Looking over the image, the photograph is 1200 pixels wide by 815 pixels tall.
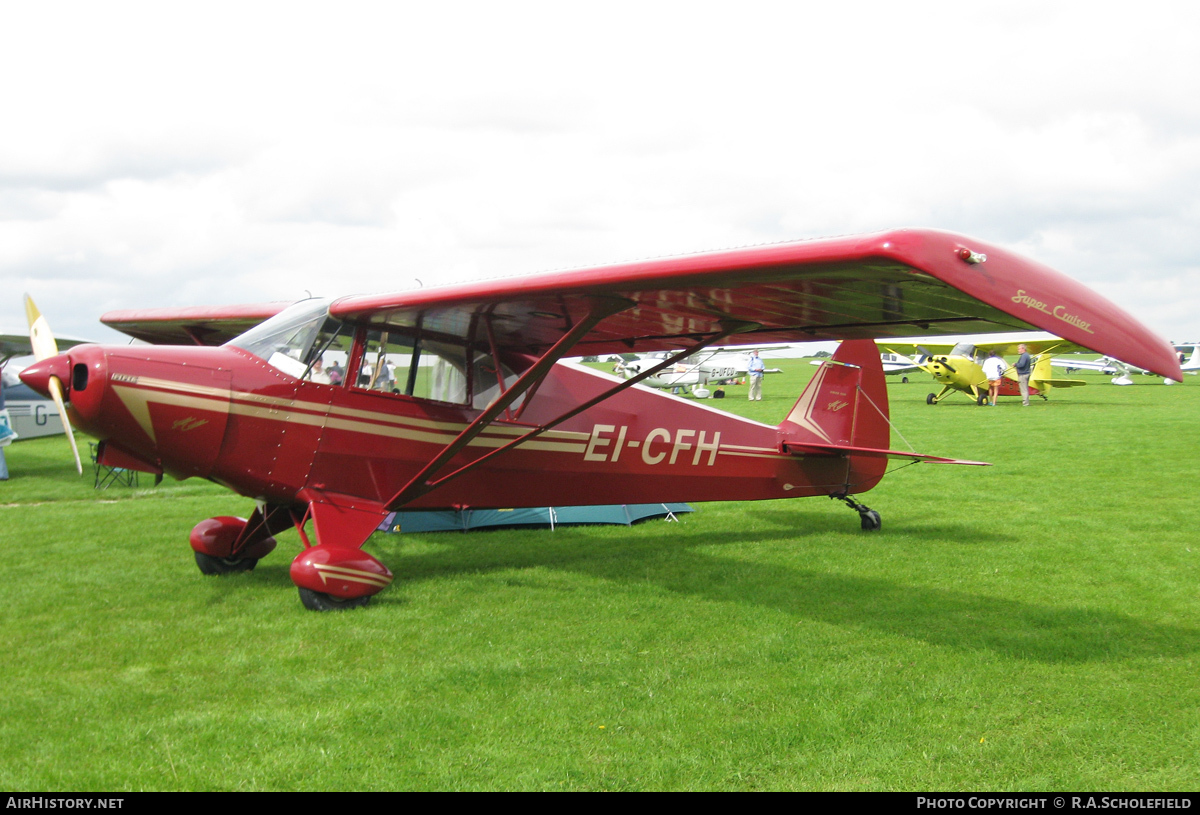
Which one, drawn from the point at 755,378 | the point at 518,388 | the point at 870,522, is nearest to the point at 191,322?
the point at 518,388

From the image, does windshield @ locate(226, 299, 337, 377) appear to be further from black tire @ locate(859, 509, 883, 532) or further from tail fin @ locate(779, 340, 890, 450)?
black tire @ locate(859, 509, 883, 532)

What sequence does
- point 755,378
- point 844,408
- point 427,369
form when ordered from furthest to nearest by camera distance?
point 755,378
point 844,408
point 427,369

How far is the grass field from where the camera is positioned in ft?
11.9

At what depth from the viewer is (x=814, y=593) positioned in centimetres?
647

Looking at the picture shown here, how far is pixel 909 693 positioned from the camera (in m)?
4.44

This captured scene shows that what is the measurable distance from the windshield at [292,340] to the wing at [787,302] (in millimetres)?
207

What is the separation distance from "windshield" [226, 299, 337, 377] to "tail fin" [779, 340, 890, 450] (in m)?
4.92

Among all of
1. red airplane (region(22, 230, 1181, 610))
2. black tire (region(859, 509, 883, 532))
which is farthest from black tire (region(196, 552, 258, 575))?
black tire (region(859, 509, 883, 532))

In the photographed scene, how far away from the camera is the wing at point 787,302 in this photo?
3625mm

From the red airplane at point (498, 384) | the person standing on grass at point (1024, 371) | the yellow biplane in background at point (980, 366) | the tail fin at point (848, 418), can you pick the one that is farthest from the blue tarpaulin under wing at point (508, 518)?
the person standing on grass at point (1024, 371)

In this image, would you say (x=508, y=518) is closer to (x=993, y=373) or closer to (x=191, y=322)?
(x=191, y=322)

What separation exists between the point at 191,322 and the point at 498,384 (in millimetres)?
4527

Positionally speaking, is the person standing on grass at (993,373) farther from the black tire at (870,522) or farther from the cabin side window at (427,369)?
the cabin side window at (427,369)

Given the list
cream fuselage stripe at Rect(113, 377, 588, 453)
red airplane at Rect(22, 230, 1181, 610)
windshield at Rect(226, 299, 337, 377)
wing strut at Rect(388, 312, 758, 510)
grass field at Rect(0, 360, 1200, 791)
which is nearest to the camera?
grass field at Rect(0, 360, 1200, 791)
